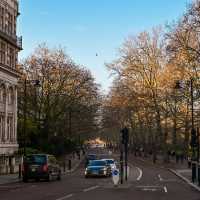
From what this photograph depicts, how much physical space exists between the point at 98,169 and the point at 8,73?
19932 millimetres

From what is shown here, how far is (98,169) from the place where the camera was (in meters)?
48.4

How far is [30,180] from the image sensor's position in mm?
44031

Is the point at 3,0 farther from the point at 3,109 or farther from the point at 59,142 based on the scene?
the point at 59,142

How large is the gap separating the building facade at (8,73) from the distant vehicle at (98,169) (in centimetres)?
1402

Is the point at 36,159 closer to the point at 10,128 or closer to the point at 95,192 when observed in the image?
the point at 95,192

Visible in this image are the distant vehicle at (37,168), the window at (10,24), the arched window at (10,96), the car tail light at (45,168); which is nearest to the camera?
the car tail light at (45,168)

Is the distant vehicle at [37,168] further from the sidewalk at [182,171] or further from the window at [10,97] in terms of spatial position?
the window at [10,97]

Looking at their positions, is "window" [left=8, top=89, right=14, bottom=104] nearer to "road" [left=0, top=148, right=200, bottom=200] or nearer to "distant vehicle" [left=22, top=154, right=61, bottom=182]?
"distant vehicle" [left=22, top=154, right=61, bottom=182]

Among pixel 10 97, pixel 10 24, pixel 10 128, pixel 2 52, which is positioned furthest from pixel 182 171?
pixel 10 24

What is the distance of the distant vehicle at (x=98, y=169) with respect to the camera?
48141 millimetres

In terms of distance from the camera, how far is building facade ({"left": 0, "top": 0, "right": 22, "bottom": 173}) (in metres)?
62.4

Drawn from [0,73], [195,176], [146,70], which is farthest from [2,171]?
[146,70]

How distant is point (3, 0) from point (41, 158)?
26616mm

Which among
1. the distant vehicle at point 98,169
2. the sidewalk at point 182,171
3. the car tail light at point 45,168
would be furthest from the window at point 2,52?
the car tail light at point 45,168
